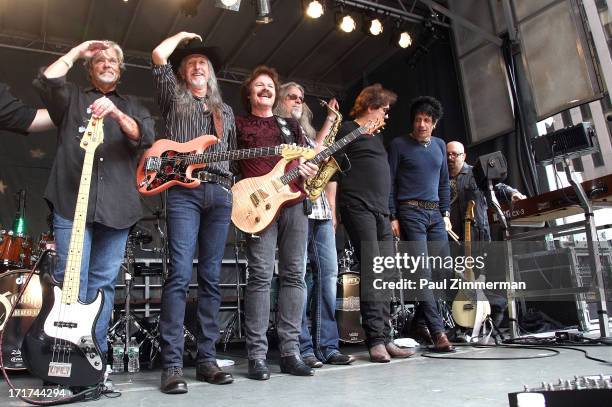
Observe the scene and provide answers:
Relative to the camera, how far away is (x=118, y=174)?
236 cm

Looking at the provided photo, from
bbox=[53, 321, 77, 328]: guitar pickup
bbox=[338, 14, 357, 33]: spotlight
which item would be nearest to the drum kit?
bbox=[53, 321, 77, 328]: guitar pickup

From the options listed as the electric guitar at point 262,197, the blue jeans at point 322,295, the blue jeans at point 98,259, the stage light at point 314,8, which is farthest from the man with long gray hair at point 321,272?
the stage light at point 314,8

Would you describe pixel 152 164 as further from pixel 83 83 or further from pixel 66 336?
pixel 83 83

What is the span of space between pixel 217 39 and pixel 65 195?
7059 mm

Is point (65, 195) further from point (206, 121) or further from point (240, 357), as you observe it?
point (240, 357)

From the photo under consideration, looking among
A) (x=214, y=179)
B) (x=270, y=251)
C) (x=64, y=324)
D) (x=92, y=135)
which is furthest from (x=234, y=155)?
(x=64, y=324)

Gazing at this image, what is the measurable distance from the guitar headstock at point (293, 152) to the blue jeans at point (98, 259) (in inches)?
34.6

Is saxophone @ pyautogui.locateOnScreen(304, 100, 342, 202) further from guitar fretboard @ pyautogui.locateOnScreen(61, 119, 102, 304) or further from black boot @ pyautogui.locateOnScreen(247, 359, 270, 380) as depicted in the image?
guitar fretboard @ pyautogui.locateOnScreen(61, 119, 102, 304)

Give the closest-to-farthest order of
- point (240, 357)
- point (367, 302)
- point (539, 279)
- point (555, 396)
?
point (555, 396)
point (367, 302)
point (240, 357)
point (539, 279)

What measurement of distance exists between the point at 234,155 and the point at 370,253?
1.11 m

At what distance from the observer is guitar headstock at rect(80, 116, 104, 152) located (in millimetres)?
2164

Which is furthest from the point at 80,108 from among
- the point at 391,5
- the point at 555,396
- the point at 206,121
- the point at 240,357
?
the point at 391,5

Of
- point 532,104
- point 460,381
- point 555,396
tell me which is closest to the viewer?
point 555,396

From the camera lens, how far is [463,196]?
4891 mm
